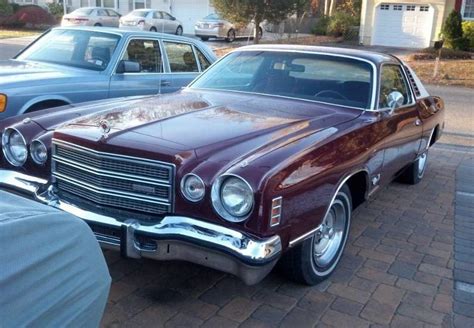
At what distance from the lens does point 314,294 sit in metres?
3.83

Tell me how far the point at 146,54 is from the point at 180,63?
0.56 m

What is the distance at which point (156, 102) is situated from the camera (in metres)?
4.71

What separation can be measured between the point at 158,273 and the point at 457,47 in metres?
23.0

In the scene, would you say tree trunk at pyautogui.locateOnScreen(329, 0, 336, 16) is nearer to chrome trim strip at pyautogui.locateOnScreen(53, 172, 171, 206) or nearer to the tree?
the tree

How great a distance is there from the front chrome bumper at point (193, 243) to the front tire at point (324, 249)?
50cm

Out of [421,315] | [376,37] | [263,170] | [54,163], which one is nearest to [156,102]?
[54,163]

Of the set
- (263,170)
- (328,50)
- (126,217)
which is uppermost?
(328,50)

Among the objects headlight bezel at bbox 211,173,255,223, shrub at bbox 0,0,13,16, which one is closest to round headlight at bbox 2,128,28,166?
headlight bezel at bbox 211,173,255,223

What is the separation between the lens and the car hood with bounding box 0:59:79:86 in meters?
6.01

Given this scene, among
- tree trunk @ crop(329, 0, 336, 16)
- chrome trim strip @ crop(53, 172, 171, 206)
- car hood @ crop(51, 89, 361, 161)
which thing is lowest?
chrome trim strip @ crop(53, 172, 171, 206)

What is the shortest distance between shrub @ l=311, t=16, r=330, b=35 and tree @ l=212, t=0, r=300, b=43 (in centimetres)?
794

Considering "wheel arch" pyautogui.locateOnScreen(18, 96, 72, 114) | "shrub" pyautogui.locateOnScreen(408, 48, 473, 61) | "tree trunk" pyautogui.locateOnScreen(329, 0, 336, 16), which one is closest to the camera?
"wheel arch" pyautogui.locateOnScreen(18, 96, 72, 114)

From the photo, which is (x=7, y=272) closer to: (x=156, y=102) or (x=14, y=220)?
(x=14, y=220)

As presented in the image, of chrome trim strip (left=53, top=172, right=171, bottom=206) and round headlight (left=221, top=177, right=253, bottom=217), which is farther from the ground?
round headlight (left=221, top=177, right=253, bottom=217)
